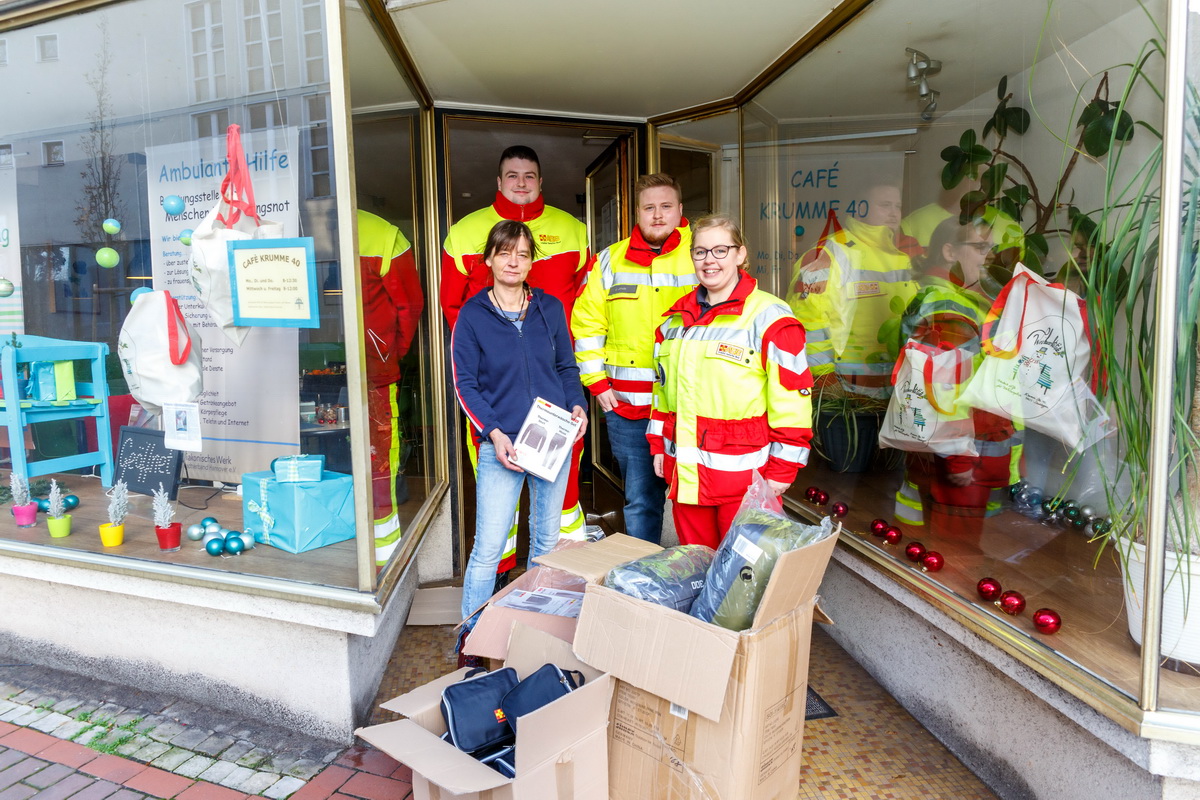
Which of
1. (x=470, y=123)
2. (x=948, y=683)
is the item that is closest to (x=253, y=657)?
(x=948, y=683)

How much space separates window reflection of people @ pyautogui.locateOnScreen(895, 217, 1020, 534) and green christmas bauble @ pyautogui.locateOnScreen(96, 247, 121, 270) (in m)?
3.14

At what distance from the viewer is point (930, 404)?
2.71m

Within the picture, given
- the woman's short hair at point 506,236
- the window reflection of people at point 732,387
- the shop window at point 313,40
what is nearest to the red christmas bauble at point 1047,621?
the window reflection of people at point 732,387

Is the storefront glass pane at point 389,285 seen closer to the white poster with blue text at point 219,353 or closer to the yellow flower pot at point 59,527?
the white poster with blue text at point 219,353

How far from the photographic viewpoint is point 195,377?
2.83 m

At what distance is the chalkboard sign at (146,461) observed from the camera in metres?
A: 2.94

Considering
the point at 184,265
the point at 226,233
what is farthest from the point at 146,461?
the point at 226,233

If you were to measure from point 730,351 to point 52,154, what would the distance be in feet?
9.64

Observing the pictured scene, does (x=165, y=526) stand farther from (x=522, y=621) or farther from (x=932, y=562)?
(x=932, y=562)

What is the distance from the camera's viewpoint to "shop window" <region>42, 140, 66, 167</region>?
3.07m

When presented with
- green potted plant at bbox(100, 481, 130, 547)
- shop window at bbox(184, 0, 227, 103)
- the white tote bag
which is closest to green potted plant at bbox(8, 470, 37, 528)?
green potted plant at bbox(100, 481, 130, 547)

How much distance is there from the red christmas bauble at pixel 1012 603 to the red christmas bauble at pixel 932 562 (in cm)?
33

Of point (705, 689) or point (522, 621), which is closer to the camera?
point (705, 689)

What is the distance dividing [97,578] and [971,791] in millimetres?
3043
